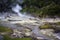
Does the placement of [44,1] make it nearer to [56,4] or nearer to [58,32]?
[56,4]

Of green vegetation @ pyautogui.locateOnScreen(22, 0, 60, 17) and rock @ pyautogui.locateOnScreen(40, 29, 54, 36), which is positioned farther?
green vegetation @ pyautogui.locateOnScreen(22, 0, 60, 17)

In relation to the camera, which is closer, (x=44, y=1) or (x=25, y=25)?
(x=25, y=25)

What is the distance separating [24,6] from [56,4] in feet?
13.3

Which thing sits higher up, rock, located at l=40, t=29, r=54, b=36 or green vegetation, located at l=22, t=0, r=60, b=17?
green vegetation, located at l=22, t=0, r=60, b=17

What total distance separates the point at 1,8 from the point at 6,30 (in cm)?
754

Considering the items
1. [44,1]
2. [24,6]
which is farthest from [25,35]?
[24,6]

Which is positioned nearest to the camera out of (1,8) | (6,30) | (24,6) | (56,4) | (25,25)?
(6,30)

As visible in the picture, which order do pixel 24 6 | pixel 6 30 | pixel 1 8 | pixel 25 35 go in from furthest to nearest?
pixel 24 6 < pixel 1 8 < pixel 6 30 < pixel 25 35

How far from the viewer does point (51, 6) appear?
16.4m

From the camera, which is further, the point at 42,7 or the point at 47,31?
the point at 42,7

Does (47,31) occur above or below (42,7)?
below

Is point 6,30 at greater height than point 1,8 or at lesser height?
lesser

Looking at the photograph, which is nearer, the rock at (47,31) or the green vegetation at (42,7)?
the rock at (47,31)

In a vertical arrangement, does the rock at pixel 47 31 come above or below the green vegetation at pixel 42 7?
below
